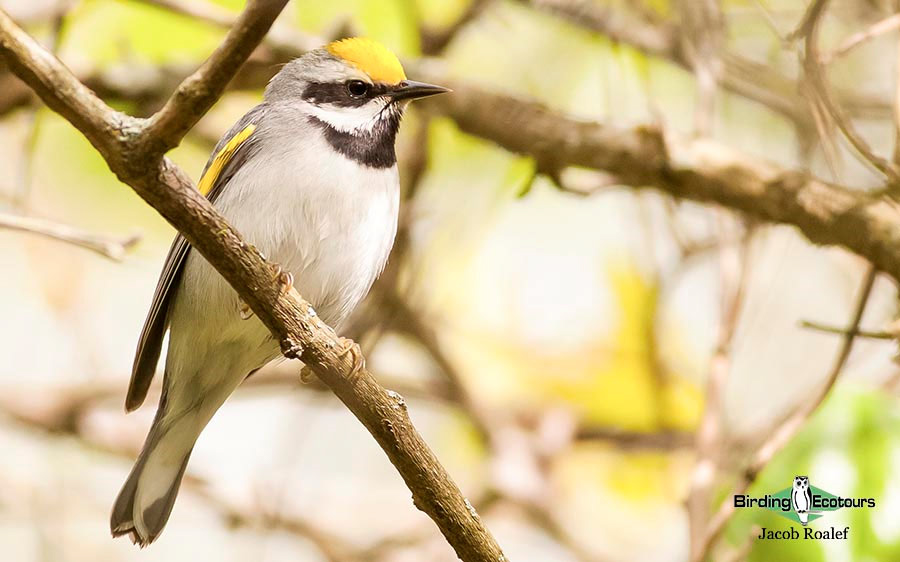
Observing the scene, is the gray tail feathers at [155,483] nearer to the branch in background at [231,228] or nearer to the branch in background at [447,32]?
the branch in background at [231,228]

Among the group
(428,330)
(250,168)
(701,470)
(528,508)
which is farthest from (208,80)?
(528,508)

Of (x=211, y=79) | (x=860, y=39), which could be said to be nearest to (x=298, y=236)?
(x=211, y=79)

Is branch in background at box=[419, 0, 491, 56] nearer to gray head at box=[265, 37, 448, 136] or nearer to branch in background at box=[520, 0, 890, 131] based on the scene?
branch in background at box=[520, 0, 890, 131]

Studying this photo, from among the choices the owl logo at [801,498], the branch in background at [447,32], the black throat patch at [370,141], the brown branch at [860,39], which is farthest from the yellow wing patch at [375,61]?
the owl logo at [801,498]

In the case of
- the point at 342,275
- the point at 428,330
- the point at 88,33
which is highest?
the point at 88,33

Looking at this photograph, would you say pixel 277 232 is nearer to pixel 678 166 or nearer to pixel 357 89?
pixel 357 89

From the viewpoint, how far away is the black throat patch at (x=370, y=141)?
3201 millimetres

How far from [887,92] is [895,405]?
223 cm

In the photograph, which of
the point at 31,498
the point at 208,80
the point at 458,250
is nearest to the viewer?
the point at 208,80

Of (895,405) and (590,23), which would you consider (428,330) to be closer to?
(590,23)

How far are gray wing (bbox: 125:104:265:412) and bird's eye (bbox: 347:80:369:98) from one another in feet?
1.15

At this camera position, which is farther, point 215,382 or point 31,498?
point 31,498

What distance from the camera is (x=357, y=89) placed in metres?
3.43

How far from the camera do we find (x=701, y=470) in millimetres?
3221
